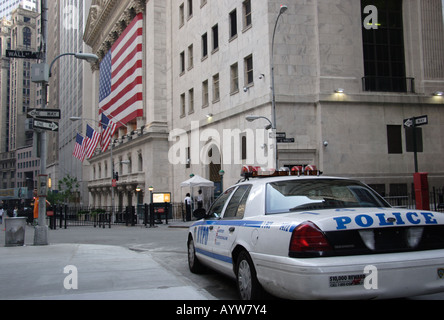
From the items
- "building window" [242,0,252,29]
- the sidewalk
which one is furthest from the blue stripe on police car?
"building window" [242,0,252,29]

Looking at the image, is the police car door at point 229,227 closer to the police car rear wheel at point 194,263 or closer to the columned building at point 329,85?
the police car rear wheel at point 194,263

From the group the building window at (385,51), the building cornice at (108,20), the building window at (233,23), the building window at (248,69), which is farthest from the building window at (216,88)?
the building cornice at (108,20)

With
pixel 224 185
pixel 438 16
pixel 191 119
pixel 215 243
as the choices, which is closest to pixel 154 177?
pixel 191 119

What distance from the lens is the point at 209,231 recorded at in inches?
269

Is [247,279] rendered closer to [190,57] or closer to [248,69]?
[248,69]

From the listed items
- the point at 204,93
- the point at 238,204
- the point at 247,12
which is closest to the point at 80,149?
the point at 204,93

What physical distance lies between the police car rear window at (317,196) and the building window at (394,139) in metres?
22.0

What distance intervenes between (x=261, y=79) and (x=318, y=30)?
171 inches

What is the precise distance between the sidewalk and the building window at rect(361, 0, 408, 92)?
21.3 meters

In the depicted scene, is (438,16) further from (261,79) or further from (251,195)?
(251,195)

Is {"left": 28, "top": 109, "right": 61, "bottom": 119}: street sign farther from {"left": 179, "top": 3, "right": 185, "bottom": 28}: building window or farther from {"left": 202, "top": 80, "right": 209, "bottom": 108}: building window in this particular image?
{"left": 179, "top": 3, "right": 185, "bottom": 28}: building window

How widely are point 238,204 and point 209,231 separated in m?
0.98

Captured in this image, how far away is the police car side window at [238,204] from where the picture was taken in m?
5.91
